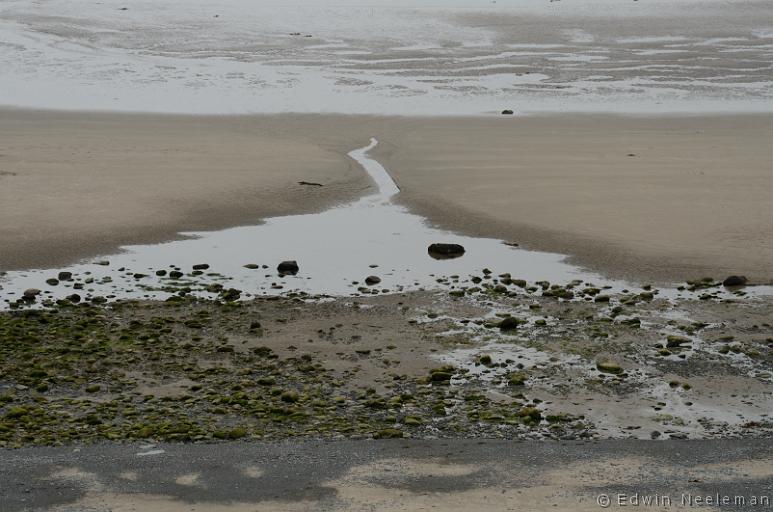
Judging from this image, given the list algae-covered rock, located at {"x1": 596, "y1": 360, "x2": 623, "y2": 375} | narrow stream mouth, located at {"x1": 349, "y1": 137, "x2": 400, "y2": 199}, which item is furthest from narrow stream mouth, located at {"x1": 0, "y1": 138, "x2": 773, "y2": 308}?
algae-covered rock, located at {"x1": 596, "y1": 360, "x2": 623, "y2": 375}

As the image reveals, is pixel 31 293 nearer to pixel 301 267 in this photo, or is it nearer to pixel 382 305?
pixel 301 267

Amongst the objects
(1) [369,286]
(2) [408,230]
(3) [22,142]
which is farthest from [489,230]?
(3) [22,142]

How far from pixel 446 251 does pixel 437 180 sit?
4882mm

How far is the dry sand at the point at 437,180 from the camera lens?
13688mm

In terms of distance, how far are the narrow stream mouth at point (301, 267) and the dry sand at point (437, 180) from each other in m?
0.54

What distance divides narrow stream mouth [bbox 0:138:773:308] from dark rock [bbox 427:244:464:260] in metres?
0.05

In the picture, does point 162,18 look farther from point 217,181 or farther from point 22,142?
point 217,181

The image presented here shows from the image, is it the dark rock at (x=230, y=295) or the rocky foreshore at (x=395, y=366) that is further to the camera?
the dark rock at (x=230, y=295)

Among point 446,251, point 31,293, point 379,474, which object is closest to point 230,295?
point 31,293

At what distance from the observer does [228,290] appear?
37.5 feet

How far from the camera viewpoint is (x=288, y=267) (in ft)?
40.3

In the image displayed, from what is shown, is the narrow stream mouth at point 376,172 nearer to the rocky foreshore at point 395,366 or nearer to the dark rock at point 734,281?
the rocky foreshore at point 395,366

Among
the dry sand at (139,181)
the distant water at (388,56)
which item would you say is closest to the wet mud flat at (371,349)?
the dry sand at (139,181)

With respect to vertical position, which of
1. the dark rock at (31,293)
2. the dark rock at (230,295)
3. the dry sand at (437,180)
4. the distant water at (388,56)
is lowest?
the dark rock at (230,295)
